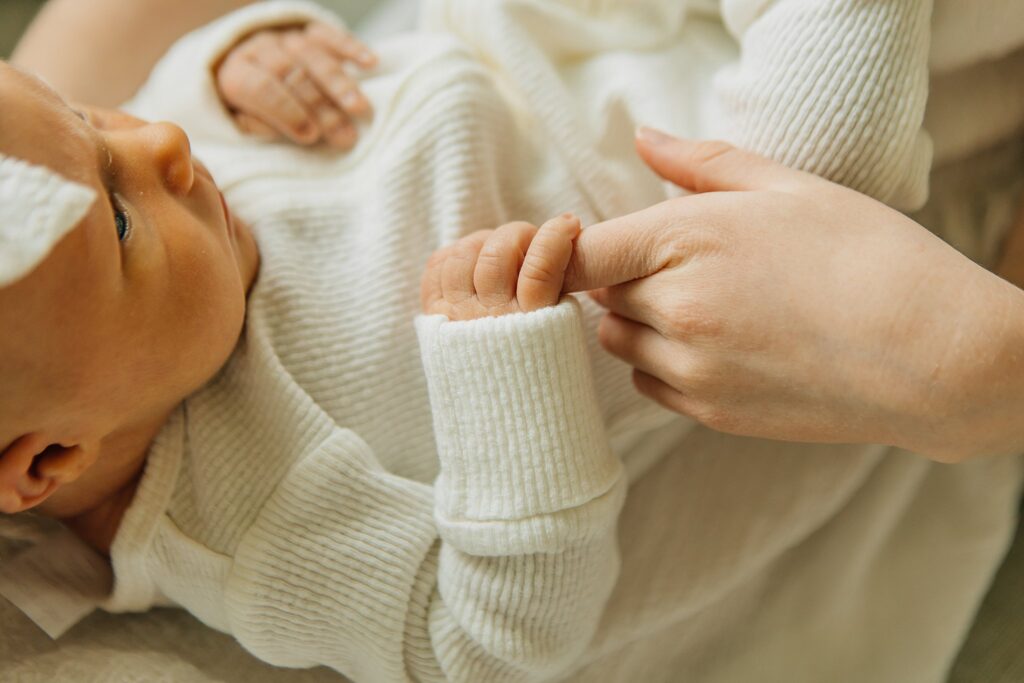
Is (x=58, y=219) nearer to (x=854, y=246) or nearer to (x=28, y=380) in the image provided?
(x=28, y=380)

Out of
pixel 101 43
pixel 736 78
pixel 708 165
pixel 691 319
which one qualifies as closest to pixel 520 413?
pixel 691 319

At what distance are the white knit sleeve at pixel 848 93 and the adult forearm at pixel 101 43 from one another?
0.73 metres

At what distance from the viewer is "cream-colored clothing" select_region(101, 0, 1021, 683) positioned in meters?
0.65

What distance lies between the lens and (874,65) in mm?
641

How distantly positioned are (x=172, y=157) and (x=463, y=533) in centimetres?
36

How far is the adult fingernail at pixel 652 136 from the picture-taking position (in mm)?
700

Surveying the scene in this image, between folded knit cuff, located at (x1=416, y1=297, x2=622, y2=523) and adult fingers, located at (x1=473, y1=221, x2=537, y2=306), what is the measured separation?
0.08 feet

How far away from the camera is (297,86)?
822 mm

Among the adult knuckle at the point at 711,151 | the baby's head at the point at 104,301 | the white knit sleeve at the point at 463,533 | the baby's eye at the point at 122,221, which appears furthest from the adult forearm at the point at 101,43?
the adult knuckle at the point at 711,151

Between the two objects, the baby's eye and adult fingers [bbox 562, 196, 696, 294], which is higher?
the baby's eye

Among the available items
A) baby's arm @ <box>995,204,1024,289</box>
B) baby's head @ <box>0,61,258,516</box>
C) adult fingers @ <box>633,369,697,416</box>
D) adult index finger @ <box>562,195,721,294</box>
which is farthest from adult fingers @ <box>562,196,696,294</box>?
baby's arm @ <box>995,204,1024,289</box>

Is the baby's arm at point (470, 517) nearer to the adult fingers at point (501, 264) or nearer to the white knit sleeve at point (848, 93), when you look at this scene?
the adult fingers at point (501, 264)

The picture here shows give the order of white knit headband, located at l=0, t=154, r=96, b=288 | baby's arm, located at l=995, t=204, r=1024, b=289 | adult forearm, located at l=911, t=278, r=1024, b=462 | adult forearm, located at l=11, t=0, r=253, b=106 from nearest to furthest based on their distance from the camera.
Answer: white knit headband, located at l=0, t=154, r=96, b=288
adult forearm, located at l=911, t=278, r=1024, b=462
baby's arm, located at l=995, t=204, r=1024, b=289
adult forearm, located at l=11, t=0, r=253, b=106

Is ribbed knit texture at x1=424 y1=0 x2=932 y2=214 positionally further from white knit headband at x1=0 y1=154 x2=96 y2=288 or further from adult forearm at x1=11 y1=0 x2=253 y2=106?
white knit headband at x1=0 y1=154 x2=96 y2=288
